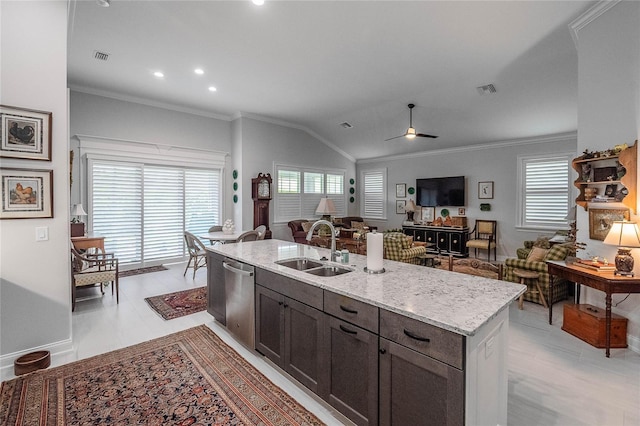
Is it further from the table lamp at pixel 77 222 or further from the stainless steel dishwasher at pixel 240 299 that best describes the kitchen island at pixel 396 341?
the table lamp at pixel 77 222

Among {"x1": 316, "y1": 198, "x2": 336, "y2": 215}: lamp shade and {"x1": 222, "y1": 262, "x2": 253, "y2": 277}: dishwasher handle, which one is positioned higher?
{"x1": 316, "y1": 198, "x2": 336, "y2": 215}: lamp shade

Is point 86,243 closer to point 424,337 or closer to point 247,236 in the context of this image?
point 247,236

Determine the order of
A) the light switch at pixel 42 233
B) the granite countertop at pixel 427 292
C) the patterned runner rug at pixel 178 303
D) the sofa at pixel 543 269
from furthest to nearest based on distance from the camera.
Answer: the sofa at pixel 543 269, the patterned runner rug at pixel 178 303, the light switch at pixel 42 233, the granite countertop at pixel 427 292

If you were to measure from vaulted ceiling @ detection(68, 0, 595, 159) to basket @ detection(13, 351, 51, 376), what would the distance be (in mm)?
3572

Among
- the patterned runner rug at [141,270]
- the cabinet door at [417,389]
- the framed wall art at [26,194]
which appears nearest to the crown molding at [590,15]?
the cabinet door at [417,389]

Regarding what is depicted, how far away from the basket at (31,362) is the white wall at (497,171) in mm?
8260

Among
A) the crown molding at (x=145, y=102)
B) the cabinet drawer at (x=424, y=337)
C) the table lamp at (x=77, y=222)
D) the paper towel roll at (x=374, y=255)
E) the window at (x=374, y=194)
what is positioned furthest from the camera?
the window at (x=374, y=194)

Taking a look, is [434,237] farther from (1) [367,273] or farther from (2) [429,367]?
(2) [429,367]

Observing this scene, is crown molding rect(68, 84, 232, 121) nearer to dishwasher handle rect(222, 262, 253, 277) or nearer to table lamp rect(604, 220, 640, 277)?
dishwasher handle rect(222, 262, 253, 277)

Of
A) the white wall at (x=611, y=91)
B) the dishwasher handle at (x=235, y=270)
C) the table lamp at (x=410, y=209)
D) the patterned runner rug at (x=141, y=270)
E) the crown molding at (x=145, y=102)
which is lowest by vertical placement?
the patterned runner rug at (x=141, y=270)

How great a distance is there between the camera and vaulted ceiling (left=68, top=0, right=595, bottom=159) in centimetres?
340

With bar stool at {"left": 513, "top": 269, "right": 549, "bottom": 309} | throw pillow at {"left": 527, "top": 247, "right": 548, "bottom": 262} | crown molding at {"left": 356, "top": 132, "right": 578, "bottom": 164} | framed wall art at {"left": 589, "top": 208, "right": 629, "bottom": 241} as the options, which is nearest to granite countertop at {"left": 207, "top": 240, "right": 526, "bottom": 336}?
framed wall art at {"left": 589, "top": 208, "right": 629, "bottom": 241}

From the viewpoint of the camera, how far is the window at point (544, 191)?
6.45 m

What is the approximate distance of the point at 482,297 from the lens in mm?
1744
